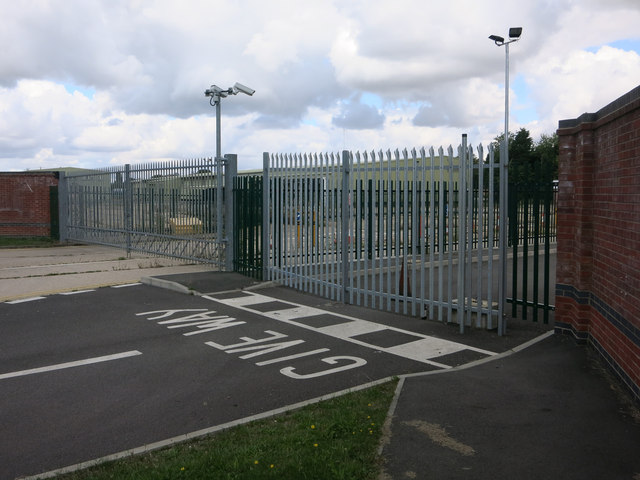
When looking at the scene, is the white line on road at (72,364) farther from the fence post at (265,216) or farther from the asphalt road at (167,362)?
the fence post at (265,216)

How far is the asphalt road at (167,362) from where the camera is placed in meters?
4.84

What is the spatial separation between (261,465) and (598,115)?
544 cm

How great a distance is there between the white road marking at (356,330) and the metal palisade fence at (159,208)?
3448 millimetres

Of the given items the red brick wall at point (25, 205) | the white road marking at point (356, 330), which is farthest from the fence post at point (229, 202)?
the red brick wall at point (25, 205)

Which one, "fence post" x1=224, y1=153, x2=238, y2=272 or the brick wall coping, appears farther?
"fence post" x1=224, y1=153, x2=238, y2=272

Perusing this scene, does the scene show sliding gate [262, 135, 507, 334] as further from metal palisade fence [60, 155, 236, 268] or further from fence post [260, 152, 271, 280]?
metal palisade fence [60, 155, 236, 268]

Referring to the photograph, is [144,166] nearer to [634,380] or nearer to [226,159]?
[226,159]

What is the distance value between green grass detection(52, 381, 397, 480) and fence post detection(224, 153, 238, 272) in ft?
28.4

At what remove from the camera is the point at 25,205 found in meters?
24.9

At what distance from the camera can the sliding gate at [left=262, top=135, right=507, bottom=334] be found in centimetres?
789

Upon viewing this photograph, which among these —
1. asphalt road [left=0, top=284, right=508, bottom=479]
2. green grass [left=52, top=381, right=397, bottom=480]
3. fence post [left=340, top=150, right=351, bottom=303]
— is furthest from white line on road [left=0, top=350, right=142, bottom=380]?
fence post [left=340, top=150, right=351, bottom=303]

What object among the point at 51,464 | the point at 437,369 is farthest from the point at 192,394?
the point at 437,369

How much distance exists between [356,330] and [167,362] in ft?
8.83

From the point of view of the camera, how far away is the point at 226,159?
13.3m
